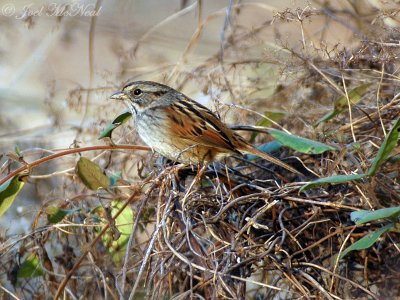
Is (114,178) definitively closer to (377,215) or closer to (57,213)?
(57,213)

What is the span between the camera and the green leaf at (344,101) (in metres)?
3.23

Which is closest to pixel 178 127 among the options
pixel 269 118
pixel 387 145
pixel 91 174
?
pixel 269 118

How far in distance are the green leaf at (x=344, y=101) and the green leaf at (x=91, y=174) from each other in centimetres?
Result: 89

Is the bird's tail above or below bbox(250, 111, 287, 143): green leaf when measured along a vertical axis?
below

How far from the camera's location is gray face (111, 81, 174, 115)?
11.9 ft

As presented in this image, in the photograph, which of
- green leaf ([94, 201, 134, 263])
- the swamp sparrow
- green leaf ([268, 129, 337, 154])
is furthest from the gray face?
green leaf ([268, 129, 337, 154])

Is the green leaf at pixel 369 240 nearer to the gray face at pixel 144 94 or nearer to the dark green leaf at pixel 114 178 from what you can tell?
the dark green leaf at pixel 114 178

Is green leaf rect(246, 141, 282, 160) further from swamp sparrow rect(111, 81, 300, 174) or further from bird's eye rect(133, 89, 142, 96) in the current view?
bird's eye rect(133, 89, 142, 96)

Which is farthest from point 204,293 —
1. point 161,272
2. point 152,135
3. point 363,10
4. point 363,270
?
point 363,10

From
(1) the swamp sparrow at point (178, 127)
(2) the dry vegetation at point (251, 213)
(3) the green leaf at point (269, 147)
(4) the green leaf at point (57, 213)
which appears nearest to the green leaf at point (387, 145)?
(2) the dry vegetation at point (251, 213)

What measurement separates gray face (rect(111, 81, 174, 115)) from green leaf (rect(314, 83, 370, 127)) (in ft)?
2.45

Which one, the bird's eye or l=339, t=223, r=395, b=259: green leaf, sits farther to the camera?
the bird's eye

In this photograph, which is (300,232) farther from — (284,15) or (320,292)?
(284,15)

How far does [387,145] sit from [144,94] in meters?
1.40
